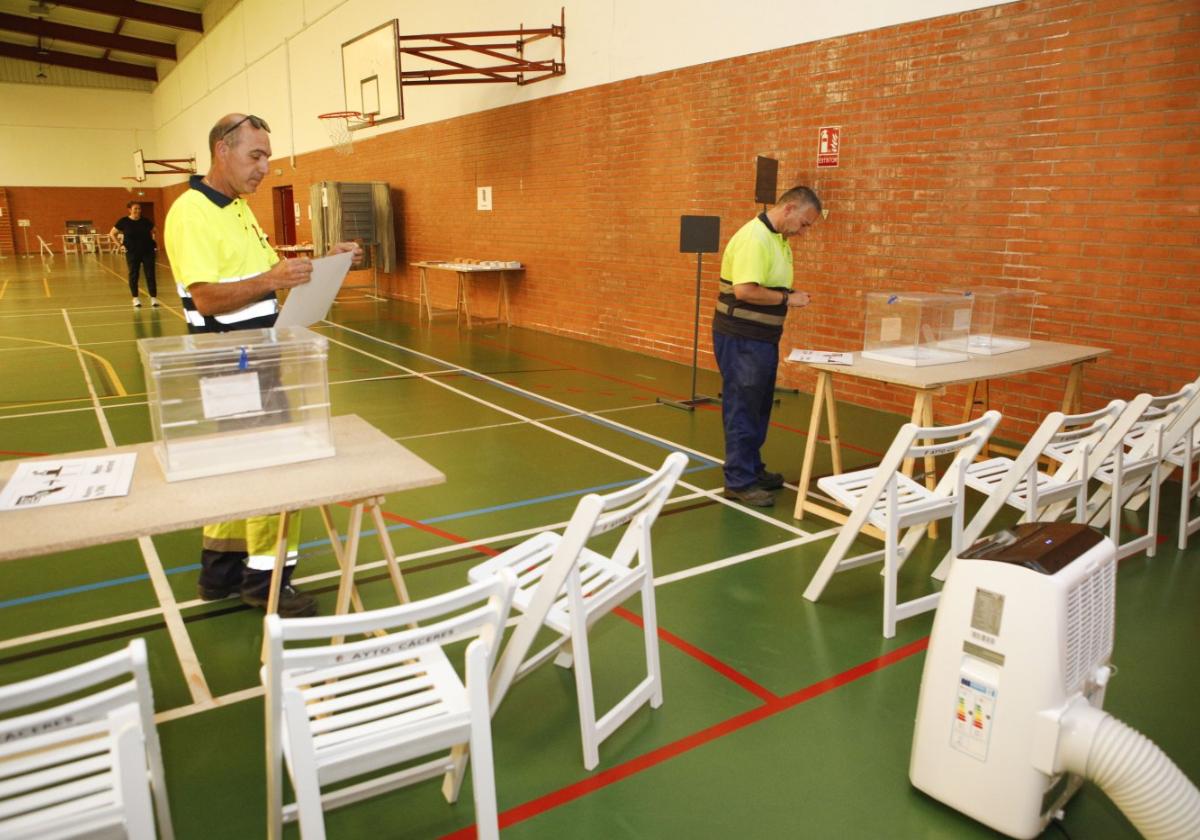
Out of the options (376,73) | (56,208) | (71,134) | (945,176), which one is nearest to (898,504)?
(945,176)

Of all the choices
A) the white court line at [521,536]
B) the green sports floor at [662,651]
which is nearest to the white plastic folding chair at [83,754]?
the green sports floor at [662,651]

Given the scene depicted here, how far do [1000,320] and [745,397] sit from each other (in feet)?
7.39

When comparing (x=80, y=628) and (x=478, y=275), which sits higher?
(x=478, y=275)

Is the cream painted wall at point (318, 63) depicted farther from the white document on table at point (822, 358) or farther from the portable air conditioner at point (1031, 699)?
the portable air conditioner at point (1031, 699)

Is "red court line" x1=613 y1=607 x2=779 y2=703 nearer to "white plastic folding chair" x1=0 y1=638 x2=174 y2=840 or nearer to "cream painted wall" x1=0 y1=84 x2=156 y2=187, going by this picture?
"white plastic folding chair" x1=0 y1=638 x2=174 y2=840

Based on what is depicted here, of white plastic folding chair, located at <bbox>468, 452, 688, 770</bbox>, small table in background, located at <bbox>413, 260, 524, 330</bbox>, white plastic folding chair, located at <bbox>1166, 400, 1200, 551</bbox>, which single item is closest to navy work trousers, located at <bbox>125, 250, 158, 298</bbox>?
small table in background, located at <bbox>413, 260, 524, 330</bbox>

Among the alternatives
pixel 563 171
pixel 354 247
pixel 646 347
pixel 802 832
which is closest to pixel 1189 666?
pixel 802 832

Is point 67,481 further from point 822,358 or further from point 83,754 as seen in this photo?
point 822,358

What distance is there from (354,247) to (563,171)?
307 inches

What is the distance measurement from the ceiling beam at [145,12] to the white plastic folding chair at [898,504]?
2553cm

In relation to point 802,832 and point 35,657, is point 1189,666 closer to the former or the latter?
point 802,832

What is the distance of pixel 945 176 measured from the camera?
625 centimetres

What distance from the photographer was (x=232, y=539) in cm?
348

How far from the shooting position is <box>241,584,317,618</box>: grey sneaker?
3.37m
